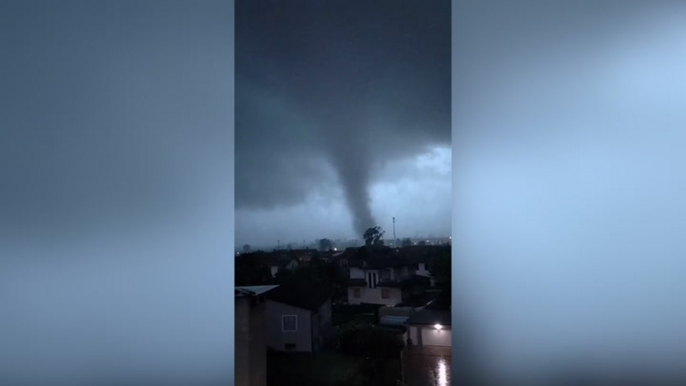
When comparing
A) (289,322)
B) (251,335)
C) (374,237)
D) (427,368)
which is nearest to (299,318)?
(289,322)

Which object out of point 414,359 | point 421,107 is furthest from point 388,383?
point 421,107

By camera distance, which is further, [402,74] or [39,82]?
[39,82]

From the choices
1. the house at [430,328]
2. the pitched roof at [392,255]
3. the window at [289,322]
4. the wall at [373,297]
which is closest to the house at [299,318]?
the window at [289,322]

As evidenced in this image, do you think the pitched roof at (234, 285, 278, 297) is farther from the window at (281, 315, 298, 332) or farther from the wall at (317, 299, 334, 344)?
the wall at (317, 299, 334, 344)

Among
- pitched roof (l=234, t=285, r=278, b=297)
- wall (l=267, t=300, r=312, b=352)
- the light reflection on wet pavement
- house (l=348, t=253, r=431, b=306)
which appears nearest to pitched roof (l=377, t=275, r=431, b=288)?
house (l=348, t=253, r=431, b=306)

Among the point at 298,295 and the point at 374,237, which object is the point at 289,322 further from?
the point at 374,237

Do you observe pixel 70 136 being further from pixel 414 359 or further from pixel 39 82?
pixel 414 359
